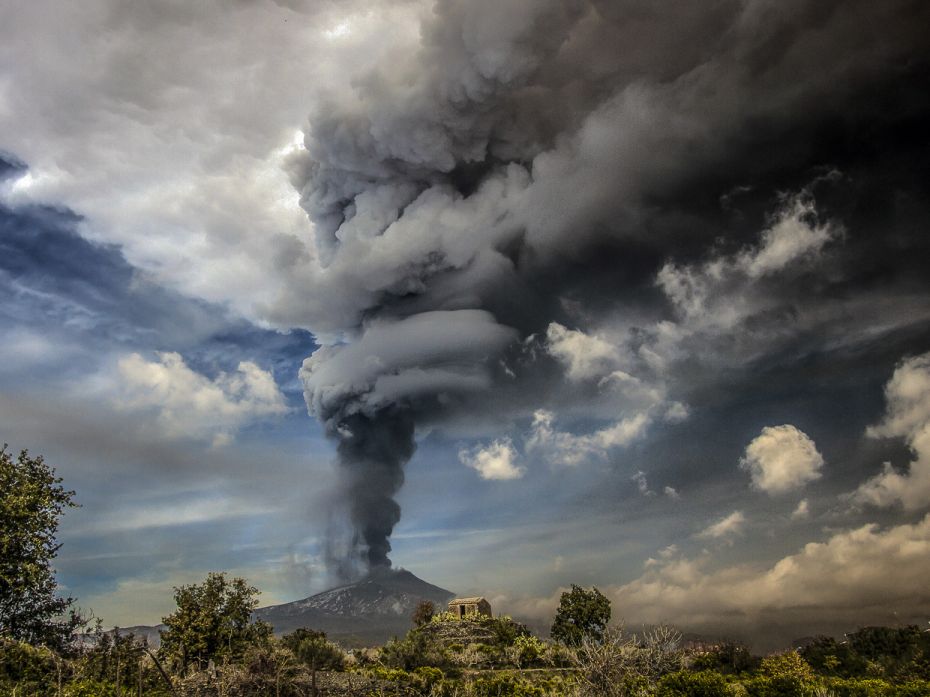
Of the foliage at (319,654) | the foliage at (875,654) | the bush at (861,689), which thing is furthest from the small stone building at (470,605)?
the bush at (861,689)

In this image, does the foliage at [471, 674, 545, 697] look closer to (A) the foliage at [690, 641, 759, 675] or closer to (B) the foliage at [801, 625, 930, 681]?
(A) the foliage at [690, 641, 759, 675]

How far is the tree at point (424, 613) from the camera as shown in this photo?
73750mm

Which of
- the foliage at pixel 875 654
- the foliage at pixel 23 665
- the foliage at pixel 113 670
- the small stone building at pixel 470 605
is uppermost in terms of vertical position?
the foliage at pixel 23 665

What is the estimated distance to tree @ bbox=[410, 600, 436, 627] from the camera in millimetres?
73750

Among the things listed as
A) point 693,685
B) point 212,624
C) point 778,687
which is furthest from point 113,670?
point 778,687

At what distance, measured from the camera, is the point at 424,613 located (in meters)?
74.8

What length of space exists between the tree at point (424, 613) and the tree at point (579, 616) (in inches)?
695

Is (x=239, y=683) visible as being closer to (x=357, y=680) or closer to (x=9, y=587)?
(x=357, y=680)

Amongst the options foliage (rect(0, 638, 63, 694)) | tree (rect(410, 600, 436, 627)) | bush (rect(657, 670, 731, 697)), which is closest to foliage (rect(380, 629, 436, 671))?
bush (rect(657, 670, 731, 697))

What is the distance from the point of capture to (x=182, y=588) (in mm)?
35156

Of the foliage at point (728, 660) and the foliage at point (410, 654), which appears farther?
the foliage at point (410, 654)

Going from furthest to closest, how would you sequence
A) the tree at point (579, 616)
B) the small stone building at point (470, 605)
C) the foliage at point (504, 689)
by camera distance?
the small stone building at point (470, 605)
the tree at point (579, 616)
the foliage at point (504, 689)

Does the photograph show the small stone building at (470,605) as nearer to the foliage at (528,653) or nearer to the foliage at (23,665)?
the foliage at (528,653)

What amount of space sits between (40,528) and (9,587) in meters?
2.02
